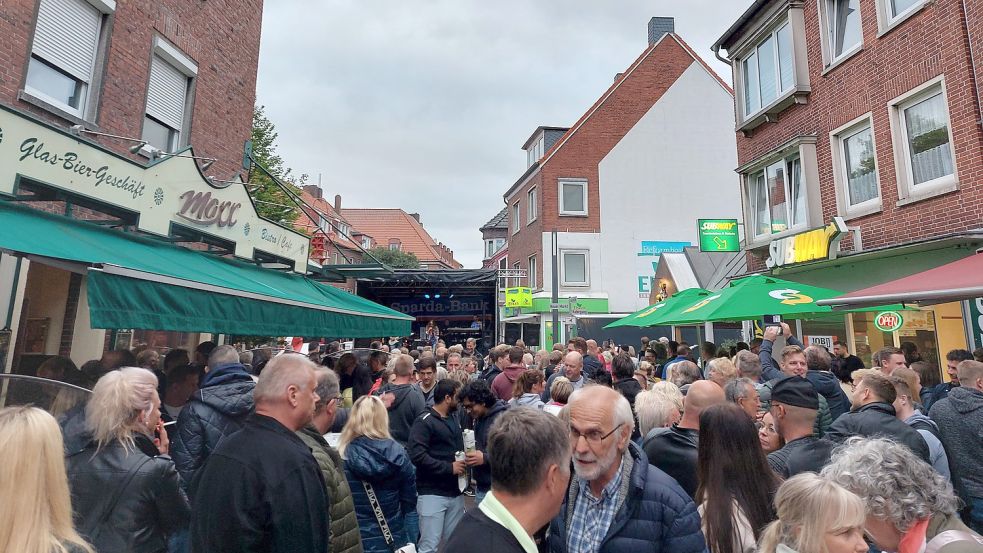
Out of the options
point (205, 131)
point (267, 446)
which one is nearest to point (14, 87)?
point (205, 131)

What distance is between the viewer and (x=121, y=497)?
265cm

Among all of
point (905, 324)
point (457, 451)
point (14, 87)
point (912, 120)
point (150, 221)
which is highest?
point (912, 120)

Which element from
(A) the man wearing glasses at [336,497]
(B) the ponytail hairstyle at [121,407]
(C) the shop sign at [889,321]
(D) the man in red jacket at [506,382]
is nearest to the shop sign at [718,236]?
(C) the shop sign at [889,321]

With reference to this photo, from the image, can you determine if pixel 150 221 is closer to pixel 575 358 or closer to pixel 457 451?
pixel 457 451

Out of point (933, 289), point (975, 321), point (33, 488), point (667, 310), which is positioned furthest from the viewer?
point (667, 310)

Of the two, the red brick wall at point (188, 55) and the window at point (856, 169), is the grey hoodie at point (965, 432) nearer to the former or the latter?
the window at point (856, 169)

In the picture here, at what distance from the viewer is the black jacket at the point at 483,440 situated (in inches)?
184

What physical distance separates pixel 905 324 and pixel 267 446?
11.0 metres

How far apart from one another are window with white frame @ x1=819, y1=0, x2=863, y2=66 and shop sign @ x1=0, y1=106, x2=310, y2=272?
12.2 m

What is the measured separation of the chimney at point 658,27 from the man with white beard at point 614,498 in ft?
98.6

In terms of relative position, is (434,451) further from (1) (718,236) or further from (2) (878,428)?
(1) (718,236)

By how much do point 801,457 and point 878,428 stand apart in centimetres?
87

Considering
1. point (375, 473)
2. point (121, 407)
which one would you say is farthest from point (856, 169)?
point (121, 407)

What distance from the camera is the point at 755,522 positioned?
8.22ft
